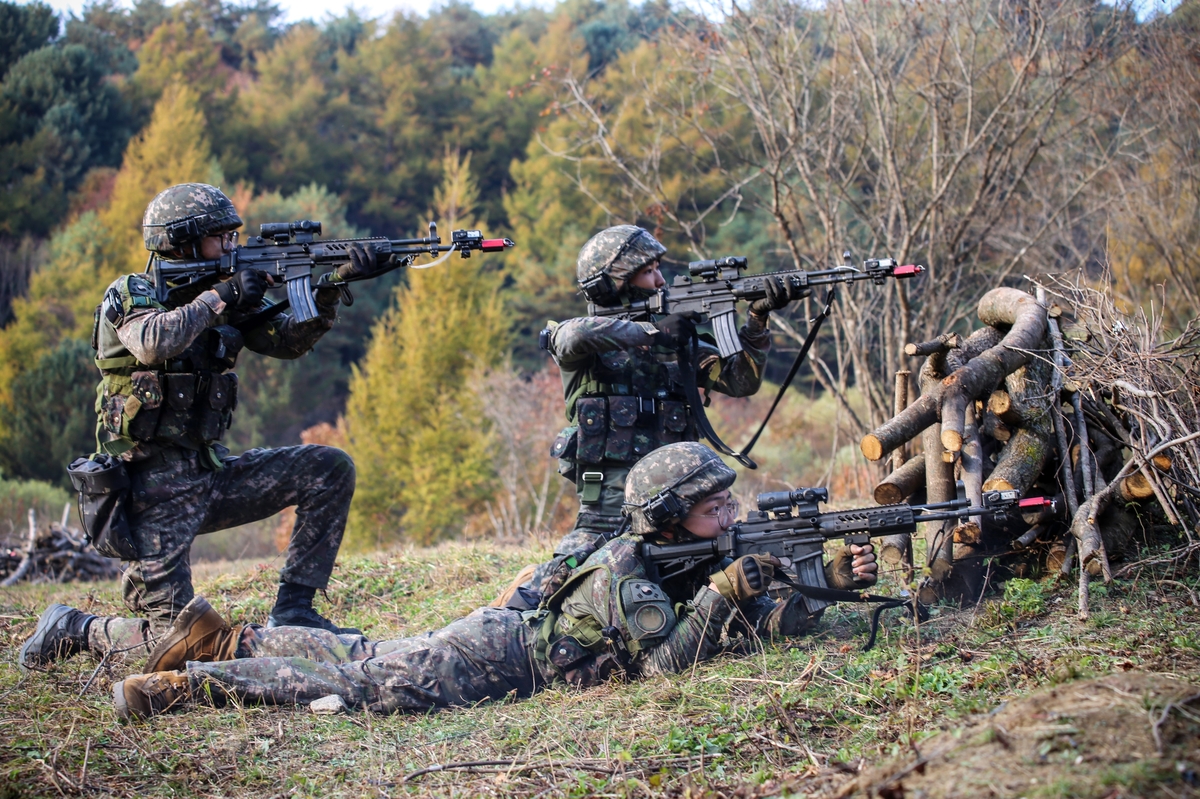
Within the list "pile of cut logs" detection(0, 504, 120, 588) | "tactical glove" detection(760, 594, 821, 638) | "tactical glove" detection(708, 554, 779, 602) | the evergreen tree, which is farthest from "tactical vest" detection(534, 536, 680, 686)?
the evergreen tree

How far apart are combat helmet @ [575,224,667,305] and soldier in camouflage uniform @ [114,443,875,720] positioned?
142 cm

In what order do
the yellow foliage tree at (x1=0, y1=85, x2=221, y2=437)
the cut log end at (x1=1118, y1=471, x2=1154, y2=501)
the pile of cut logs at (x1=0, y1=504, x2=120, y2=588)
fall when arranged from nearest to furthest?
the cut log end at (x1=1118, y1=471, x2=1154, y2=501)
the pile of cut logs at (x1=0, y1=504, x2=120, y2=588)
the yellow foliage tree at (x1=0, y1=85, x2=221, y2=437)

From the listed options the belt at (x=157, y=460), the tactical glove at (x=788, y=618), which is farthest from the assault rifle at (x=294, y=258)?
the tactical glove at (x=788, y=618)

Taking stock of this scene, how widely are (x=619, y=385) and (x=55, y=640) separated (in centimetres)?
356

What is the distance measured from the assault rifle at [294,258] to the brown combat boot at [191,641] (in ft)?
5.86

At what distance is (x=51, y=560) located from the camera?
11250mm

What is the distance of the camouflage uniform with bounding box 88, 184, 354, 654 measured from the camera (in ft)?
18.8

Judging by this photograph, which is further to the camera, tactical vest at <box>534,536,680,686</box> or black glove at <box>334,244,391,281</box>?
black glove at <box>334,244,391,281</box>

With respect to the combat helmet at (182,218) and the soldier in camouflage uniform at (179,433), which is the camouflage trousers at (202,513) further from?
the combat helmet at (182,218)

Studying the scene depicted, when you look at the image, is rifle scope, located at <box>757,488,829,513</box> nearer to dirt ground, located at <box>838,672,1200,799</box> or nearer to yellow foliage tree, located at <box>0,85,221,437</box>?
dirt ground, located at <box>838,672,1200,799</box>

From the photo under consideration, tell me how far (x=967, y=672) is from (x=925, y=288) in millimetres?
7622

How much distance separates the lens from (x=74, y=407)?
2889cm

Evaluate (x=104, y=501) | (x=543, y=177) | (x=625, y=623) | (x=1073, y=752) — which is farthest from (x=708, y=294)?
(x=543, y=177)

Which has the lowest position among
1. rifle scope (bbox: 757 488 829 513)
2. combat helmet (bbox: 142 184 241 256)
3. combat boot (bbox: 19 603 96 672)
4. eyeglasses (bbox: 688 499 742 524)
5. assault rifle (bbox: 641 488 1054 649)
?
combat boot (bbox: 19 603 96 672)
